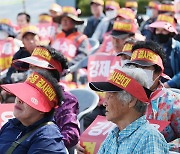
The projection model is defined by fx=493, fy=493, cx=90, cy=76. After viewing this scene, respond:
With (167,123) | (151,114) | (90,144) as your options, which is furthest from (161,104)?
(90,144)

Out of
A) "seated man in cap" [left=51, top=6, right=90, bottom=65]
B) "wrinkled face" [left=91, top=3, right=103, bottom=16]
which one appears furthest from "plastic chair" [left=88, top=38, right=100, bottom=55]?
"wrinkled face" [left=91, top=3, right=103, bottom=16]

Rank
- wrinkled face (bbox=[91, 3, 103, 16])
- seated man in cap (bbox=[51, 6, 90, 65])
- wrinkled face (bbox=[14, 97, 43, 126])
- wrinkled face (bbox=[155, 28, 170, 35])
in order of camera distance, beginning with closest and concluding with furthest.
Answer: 1. wrinkled face (bbox=[14, 97, 43, 126])
2. wrinkled face (bbox=[155, 28, 170, 35])
3. seated man in cap (bbox=[51, 6, 90, 65])
4. wrinkled face (bbox=[91, 3, 103, 16])

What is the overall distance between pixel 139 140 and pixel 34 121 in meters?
0.93

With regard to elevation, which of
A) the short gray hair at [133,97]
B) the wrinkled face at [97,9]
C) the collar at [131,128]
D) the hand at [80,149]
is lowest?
the wrinkled face at [97,9]

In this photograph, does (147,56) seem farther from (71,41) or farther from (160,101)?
(71,41)

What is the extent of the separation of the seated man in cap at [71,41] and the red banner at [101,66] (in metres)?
1.36

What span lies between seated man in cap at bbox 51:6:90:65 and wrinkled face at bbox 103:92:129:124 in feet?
13.5

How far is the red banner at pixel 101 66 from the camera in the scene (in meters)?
5.55

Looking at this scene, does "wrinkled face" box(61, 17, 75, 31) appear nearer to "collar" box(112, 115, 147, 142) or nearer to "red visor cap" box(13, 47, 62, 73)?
"red visor cap" box(13, 47, 62, 73)

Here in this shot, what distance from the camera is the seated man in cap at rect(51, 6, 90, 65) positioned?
23.6ft

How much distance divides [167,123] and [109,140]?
1.90 ft

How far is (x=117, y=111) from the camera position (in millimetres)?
2912

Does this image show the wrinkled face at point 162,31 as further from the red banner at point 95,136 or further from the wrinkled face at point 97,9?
→ the wrinkled face at point 97,9

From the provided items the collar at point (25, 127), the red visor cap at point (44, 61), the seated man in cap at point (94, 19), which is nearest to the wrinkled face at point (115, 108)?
the collar at point (25, 127)
